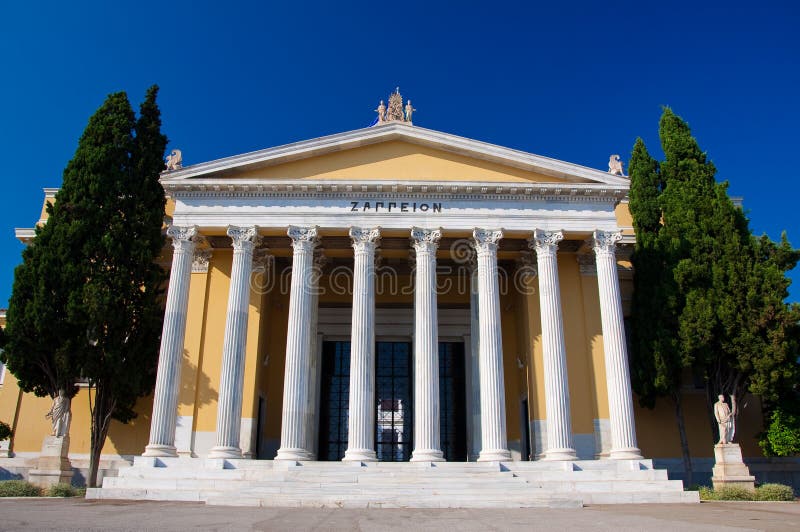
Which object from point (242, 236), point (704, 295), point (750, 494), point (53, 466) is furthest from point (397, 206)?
point (750, 494)

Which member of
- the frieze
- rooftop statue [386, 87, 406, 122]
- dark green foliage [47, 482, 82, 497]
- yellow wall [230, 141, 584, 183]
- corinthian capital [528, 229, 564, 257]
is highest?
rooftop statue [386, 87, 406, 122]

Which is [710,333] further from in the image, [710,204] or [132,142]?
[132,142]

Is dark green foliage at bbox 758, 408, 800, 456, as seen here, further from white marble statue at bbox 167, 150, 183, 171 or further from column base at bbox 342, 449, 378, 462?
white marble statue at bbox 167, 150, 183, 171

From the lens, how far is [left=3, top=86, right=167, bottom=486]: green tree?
18.9 m

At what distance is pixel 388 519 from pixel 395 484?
17.0ft

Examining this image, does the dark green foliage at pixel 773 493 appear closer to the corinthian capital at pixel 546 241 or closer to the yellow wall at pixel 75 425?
the corinthian capital at pixel 546 241

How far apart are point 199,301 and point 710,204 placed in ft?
59.6

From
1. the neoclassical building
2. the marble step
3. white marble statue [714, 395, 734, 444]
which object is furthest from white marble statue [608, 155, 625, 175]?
the marble step

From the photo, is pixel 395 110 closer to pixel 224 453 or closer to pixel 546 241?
pixel 546 241

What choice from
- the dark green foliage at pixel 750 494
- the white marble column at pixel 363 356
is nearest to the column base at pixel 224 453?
the white marble column at pixel 363 356

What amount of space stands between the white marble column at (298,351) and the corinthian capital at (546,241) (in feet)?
24.1

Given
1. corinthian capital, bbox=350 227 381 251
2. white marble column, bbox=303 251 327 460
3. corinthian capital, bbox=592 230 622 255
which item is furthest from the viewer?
corinthian capital, bbox=592 230 622 255

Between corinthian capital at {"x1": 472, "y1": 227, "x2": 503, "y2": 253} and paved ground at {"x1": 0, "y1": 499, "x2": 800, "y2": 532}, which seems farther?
corinthian capital at {"x1": 472, "y1": 227, "x2": 503, "y2": 253}

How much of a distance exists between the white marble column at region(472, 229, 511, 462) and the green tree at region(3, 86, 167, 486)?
10.9 meters
